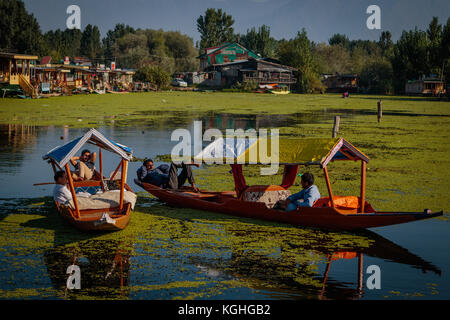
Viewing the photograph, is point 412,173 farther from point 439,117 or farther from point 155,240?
point 439,117

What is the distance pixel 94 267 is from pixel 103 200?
3171 millimetres

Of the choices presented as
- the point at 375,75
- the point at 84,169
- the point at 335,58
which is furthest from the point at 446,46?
the point at 84,169

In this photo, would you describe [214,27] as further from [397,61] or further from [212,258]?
[212,258]

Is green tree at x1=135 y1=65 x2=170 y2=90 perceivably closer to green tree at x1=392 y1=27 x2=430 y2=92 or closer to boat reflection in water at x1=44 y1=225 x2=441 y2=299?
green tree at x1=392 y1=27 x2=430 y2=92

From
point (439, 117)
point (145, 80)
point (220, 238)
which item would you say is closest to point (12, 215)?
point (220, 238)

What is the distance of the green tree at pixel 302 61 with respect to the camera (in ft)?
311

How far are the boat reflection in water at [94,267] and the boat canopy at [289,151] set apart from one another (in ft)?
11.3

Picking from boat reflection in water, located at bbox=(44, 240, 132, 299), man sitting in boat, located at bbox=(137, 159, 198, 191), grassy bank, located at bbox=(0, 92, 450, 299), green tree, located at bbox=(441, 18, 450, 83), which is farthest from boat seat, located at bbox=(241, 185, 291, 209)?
green tree, located at bbox=(441, 18, 450, 83)

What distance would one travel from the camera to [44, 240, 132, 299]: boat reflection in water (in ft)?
27.4

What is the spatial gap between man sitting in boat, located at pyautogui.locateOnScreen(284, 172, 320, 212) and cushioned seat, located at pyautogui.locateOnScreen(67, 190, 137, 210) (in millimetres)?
3643

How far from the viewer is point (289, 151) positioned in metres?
12.5

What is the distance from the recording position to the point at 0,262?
9.61 meters

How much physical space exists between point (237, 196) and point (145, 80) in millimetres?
76261

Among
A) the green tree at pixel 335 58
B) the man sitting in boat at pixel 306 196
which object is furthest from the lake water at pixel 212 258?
the green tree at pixel 335 58
